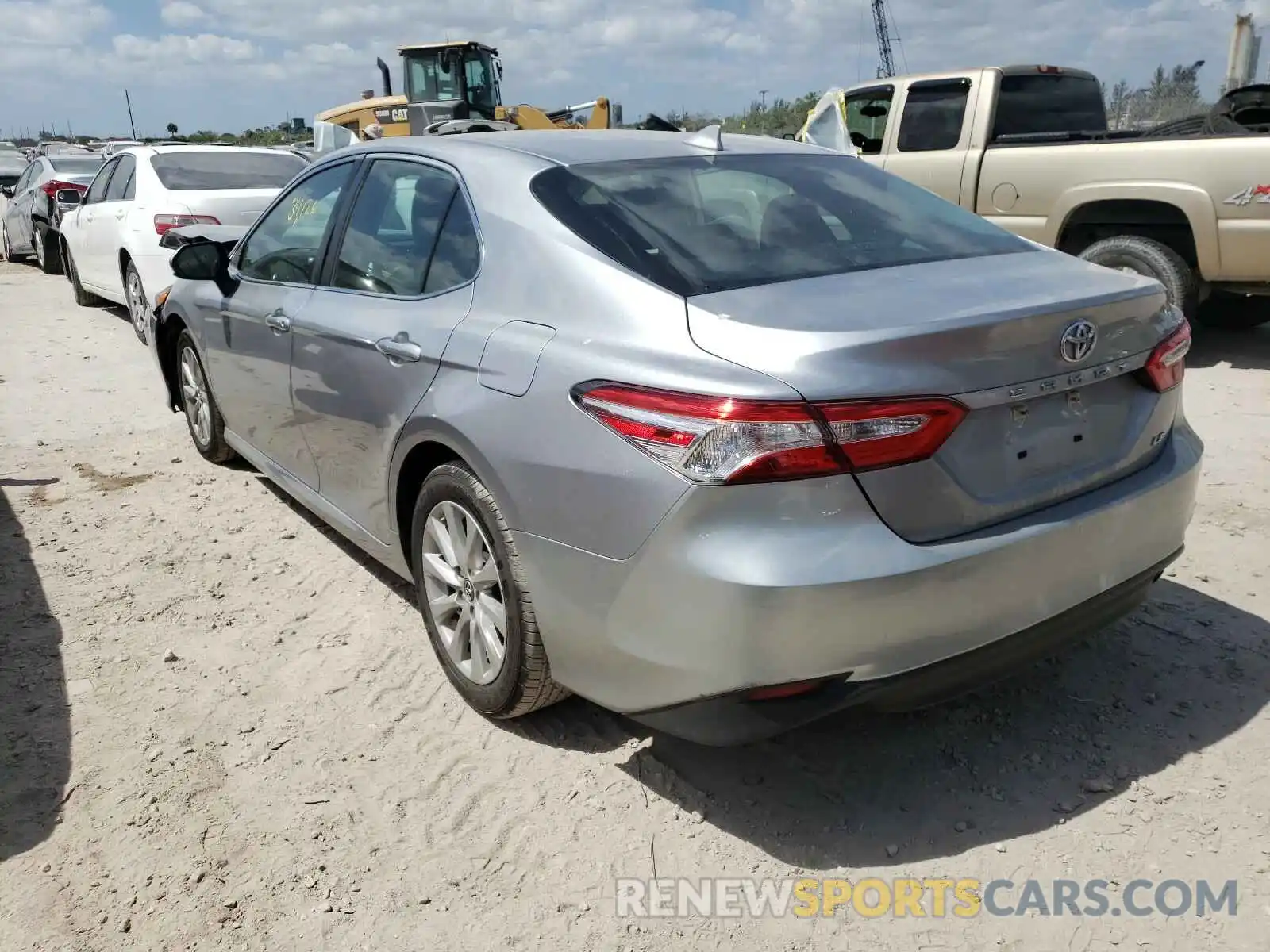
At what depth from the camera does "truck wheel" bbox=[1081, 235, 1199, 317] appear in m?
6.99

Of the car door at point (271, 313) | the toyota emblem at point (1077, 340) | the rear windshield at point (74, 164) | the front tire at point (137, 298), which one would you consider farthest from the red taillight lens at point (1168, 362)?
the rear windshield at point (74, 164)

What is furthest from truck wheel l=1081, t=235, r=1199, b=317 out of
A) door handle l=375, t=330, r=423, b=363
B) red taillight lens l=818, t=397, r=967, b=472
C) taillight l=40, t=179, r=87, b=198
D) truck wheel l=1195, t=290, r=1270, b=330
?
taillight l=40, t=179, r=87, b=198

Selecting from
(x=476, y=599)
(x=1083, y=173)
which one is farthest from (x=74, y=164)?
(x=476, y=599)

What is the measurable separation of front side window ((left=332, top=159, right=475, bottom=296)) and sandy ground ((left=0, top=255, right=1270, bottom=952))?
1.24 metres

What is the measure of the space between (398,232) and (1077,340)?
2.14 m

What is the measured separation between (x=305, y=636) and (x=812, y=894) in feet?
6.92

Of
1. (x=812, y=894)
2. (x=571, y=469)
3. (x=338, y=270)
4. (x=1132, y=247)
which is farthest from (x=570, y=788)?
(x=1132, y=247)

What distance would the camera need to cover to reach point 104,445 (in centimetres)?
617

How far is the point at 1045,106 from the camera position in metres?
8.48

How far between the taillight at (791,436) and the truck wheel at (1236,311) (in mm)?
6979

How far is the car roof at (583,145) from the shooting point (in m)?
3.24

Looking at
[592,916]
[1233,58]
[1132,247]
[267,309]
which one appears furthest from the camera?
[1233,58]

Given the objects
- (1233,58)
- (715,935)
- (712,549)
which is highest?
(1233,58)

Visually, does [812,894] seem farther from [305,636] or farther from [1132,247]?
[1132,247]
